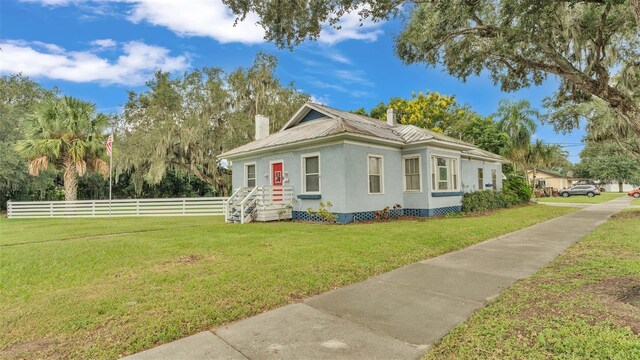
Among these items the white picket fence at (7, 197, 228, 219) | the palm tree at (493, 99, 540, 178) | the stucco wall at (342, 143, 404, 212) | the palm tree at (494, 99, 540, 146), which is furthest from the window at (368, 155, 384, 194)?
the palm tree at (494, 99, 540, 146)

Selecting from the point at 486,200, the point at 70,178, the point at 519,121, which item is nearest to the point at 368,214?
the point at 486,200

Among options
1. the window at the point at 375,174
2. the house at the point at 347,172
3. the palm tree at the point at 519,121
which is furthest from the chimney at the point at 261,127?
the palm tree at the point at 519,121

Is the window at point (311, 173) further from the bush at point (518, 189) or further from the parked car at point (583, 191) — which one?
the parked car at point (583, 191)

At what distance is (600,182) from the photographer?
5644 centimetres

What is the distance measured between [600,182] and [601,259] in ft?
221

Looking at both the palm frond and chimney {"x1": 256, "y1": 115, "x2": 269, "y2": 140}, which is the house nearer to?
chimney {"x1": 256, "y1": 115, "x2": 269, "y2": 140}

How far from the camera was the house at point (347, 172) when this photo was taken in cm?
1190

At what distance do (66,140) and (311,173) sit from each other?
1414 cm

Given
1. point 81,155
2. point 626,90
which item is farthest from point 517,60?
point 81,155

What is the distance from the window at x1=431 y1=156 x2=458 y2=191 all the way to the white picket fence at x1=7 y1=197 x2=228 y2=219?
10.7 metres

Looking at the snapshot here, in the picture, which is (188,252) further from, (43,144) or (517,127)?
(517,127)

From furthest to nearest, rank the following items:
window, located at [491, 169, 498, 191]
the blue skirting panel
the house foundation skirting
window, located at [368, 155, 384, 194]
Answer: window, located at [491, 169, 498, 191], the blue skirting panel, window, located at [368, 155, 384, 194], the house foundation skirting

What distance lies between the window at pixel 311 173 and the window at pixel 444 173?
4.90 metres

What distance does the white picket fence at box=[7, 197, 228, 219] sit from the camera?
17.3 meters
